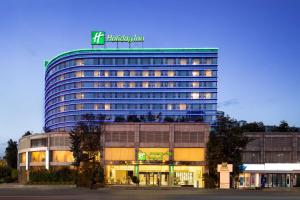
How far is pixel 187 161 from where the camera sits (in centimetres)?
12044

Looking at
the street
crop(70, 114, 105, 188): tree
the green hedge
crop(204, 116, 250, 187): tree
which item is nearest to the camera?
the street

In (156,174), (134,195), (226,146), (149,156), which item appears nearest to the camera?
(134,195)

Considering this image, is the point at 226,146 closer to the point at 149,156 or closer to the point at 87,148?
the point at 87,148

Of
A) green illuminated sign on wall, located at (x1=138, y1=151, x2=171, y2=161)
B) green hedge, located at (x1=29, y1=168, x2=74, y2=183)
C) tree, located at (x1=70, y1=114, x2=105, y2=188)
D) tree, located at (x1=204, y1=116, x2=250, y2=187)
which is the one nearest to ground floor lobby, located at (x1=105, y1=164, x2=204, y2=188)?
green illuminated sign on wall, located at (x1=138, y1=151, x2=171, y2=161)

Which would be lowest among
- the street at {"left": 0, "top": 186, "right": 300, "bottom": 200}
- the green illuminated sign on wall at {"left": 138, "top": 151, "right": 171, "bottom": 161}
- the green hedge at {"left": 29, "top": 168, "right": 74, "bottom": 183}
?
the green hedge at {"left": 29, "top": 168, "right": 74, "bottom": 183}

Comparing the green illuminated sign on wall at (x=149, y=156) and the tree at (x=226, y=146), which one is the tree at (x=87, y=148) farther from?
the tree at (x=226, y=146)

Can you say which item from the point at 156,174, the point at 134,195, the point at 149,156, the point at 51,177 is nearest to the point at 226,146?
the point at 149,156

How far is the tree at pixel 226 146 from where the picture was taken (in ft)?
312

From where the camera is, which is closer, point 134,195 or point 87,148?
point 134,195

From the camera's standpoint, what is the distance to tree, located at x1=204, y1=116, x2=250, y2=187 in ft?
312

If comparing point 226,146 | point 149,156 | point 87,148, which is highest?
point 226,146

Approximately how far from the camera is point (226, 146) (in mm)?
95562

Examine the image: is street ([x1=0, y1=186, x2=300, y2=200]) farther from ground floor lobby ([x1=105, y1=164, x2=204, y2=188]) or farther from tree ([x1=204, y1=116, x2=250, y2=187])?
ground floor lobby ([x1=105, y1=164, x2=204, y2=188])

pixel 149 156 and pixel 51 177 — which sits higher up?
pixel 149 156
